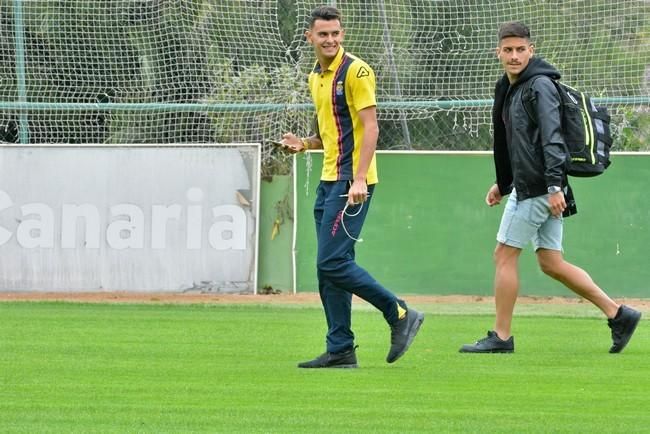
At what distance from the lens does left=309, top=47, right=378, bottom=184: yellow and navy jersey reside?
8.01m

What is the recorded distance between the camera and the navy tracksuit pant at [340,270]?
803 centimetres

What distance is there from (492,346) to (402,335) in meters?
1.12

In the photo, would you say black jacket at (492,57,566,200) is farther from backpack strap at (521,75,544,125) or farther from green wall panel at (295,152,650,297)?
green wall panel at (295,152,650,297)

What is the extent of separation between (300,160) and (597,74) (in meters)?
3.40

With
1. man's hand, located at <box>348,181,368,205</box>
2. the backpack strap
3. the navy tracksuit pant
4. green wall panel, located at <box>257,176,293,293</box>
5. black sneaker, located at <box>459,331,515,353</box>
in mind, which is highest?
the backpack strap

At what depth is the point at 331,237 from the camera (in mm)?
8031

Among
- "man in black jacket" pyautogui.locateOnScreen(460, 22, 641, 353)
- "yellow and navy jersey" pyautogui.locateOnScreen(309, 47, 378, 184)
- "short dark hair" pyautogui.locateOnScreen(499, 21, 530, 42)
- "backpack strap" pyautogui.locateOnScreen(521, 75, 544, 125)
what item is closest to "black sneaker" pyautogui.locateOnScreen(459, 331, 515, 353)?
"man in black jacket" pyautogui.locateOnScreen(460, 22, 641, 353)

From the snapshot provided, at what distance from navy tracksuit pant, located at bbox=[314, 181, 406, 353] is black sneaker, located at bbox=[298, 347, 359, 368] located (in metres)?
0.03

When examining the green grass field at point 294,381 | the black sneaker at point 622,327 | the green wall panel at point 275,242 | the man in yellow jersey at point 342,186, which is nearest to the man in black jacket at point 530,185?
the black sneaker at point 622,327

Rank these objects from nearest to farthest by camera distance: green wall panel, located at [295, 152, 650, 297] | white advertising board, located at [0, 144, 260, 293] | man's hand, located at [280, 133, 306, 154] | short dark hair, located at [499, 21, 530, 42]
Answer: man's hand, located at [280, 133, 306, 154] < short dark hair, located at [499, 21, 530, 42] < green wall panel, located at [295, 152, 650, 297] < white advertising board, located at [0, 144, 260, 293]

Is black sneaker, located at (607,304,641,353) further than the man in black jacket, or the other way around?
black sneaker, located at (607,304,641,353)

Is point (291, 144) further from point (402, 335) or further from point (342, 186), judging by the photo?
point (402, 335)

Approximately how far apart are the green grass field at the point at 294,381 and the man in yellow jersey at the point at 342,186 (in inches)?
10.5

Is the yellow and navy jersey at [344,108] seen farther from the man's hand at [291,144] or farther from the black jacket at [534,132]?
the black jacket at [534,132]
